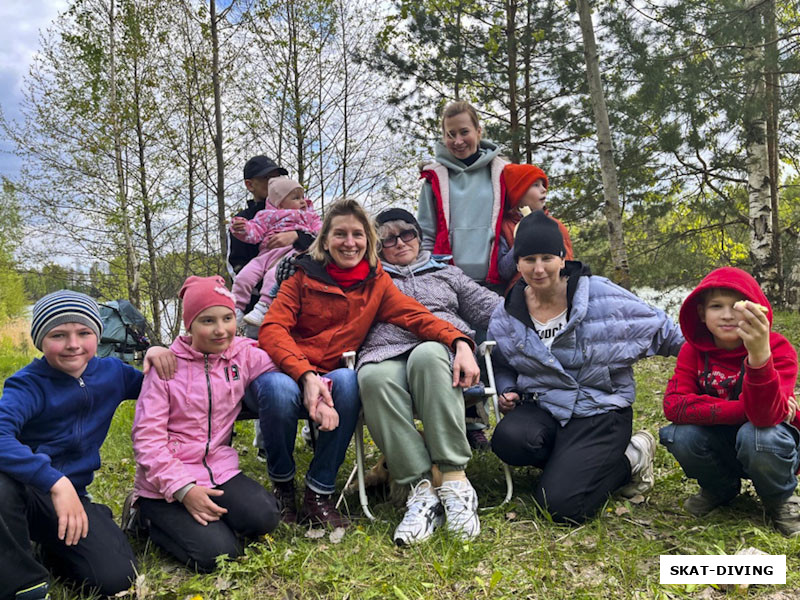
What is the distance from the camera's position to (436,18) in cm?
1108

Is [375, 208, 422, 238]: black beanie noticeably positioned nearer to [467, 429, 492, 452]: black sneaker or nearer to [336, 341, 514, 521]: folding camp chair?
[336, 341, 514, 521]: folding camp chair

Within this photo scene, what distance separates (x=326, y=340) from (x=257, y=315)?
2.02ft

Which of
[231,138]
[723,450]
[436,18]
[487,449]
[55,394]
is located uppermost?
[436,18]

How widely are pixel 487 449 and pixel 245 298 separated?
199 cm

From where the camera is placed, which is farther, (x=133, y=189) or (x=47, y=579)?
(x=133, y=189)

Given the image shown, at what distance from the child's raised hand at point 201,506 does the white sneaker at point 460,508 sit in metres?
1.01

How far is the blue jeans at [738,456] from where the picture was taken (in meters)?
2.48

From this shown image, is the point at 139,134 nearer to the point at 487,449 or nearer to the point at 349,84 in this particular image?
the point at 349,84

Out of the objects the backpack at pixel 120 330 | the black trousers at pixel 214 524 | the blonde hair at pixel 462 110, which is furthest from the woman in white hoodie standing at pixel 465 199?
the backpack at pixel 120 330

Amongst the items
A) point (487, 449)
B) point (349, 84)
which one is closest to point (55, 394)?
point (487, 449)

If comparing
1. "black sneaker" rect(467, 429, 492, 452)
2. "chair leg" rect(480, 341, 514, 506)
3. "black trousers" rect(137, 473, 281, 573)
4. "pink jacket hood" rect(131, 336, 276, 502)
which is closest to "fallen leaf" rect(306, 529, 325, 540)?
"black trousers" rect(137, 473, 281, 573)

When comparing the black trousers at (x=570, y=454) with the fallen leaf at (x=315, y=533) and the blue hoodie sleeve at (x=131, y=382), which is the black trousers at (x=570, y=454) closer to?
→ the fallen leaf at (x=315, y=533)

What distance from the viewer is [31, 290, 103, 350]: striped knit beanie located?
95.1 inches

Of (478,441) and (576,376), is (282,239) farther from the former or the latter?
(576,376)
